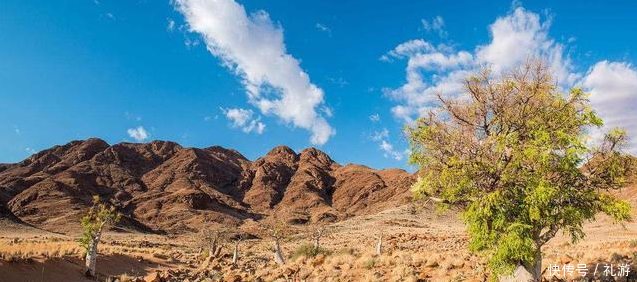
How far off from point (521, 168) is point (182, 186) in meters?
144

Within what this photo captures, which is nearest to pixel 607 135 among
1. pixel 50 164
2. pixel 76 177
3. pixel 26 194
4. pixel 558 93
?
pixel 558 93

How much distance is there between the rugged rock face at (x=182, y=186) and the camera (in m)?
111

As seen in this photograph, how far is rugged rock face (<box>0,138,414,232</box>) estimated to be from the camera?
111 meters

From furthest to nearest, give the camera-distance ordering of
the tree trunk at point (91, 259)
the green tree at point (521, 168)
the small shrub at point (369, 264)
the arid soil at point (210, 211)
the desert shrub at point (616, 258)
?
the tree trunk at point (91, 259) < the arid soil at point (210, 211) < the small shrub at point (369, 264) < the desert shrub at point (616, 258) < the green tree at point (521, 168)

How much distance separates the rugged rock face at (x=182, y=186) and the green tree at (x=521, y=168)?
95.1 metres

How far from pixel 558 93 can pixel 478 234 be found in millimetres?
4293

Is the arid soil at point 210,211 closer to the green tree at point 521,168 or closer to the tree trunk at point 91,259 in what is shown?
the tree trunk at point 91,259

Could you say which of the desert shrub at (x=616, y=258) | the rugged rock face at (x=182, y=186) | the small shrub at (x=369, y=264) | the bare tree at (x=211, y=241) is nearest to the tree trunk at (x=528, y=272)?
the desert shrub at (x=616, y=258)

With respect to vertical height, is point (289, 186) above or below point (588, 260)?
above

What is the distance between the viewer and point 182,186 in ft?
472

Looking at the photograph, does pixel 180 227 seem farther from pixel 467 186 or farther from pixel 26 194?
pixel 467 186

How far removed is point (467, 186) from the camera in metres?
10.8

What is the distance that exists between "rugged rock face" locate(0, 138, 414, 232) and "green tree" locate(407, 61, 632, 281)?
3743 inches

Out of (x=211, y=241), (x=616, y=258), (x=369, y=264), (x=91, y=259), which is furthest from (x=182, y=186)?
(x=616, y=258)
